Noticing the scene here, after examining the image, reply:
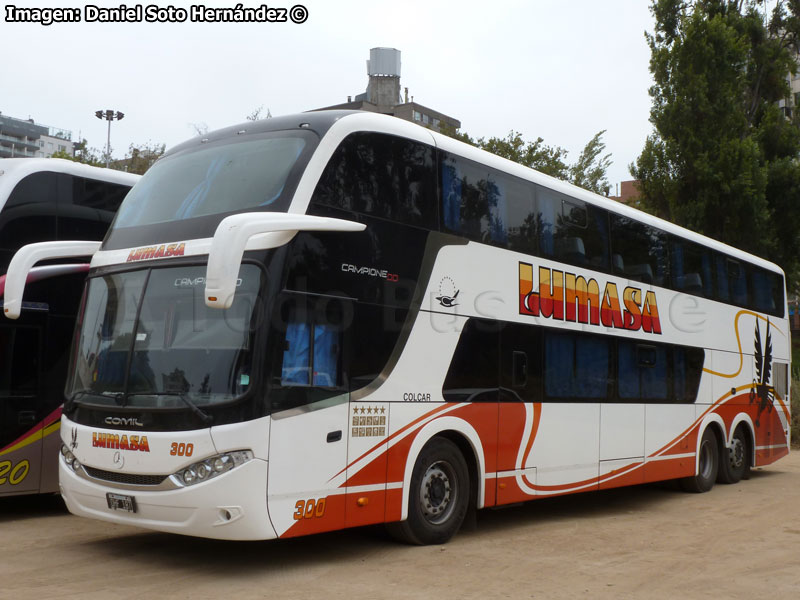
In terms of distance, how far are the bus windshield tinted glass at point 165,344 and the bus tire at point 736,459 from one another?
11.0m

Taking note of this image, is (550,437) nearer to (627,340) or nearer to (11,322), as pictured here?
(627,340)

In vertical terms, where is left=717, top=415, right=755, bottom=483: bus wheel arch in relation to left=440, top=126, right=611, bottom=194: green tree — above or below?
below

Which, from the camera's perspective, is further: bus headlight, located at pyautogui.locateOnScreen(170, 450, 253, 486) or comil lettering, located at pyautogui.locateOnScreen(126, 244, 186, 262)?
comil lettering, located at pyautogui.locateOnScreen(126, 244, 186, 262)

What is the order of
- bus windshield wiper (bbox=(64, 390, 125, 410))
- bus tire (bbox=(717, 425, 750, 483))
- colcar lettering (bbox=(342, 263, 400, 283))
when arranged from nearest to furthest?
1. bus windshield wiper (bbox=(64, 390, 125, 410))
2. colcar lettering (bbox=(342, 263, 400, 283))
3. bus tire (bbox=(717, 425, 750, 483))

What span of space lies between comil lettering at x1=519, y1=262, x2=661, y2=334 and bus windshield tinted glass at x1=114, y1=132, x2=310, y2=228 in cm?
349

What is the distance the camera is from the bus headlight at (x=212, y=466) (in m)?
7.27

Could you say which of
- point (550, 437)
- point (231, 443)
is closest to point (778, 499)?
point (550, 437)

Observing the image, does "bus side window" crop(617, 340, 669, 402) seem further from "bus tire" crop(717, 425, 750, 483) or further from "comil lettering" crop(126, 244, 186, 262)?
"comil lettering" crop(126, 244, 186, 262)

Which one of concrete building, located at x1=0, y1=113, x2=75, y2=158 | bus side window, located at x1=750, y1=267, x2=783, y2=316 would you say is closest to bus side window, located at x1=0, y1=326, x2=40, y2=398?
bus side window, located at x1=750, y1=267, x2=783, y2=316

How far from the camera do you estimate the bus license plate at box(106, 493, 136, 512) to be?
760cm

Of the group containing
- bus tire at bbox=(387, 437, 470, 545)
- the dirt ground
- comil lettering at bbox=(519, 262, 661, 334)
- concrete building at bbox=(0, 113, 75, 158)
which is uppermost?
concrete building at bbox=(0, 113, 75, 158)

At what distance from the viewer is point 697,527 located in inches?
435

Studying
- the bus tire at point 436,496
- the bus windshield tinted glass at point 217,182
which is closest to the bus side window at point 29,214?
the bus windshield tinted glass at point 217,182

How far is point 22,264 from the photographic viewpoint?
28.3 feet
